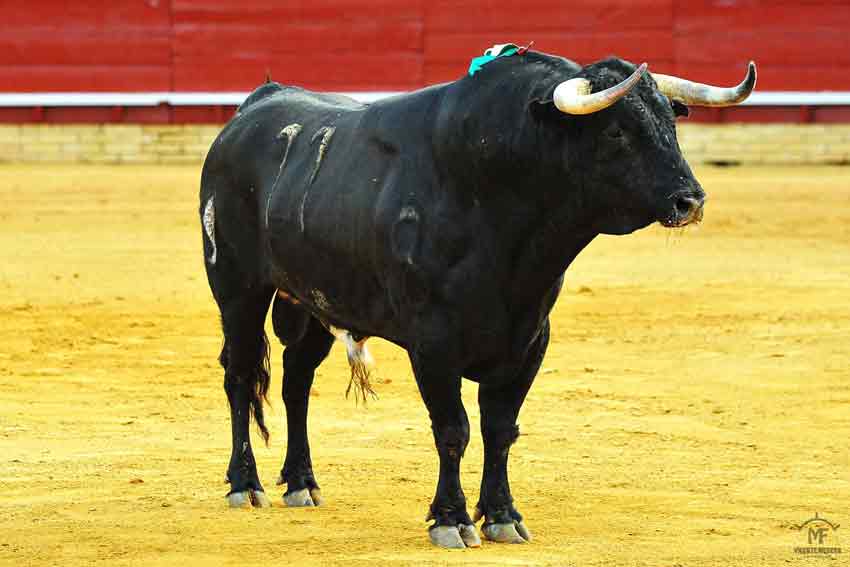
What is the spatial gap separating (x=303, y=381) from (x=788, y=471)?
179 cm

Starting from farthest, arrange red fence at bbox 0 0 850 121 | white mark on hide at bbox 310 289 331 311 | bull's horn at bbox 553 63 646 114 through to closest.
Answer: red fence at bbox 0 0 850 121, white mark on hide at bbox 310 289 331 311, bull's horn at bbox 553 63 646 114

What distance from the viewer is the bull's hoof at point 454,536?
17.2 ft

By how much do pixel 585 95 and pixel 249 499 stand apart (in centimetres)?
198

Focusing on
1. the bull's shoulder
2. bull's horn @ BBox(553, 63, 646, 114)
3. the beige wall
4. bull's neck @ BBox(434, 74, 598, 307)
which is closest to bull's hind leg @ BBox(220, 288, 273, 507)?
the bull's shoulder

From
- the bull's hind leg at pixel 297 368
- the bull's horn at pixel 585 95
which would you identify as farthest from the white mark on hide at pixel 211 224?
the bull's horn at pixel 585 95

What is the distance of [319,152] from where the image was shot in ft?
19.2

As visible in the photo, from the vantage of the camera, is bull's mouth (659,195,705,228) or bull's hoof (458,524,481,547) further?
bull's hoof (458,524,481,547)

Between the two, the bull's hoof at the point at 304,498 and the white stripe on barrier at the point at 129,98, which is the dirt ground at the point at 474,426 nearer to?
the bull's hoof at the point at 304,498

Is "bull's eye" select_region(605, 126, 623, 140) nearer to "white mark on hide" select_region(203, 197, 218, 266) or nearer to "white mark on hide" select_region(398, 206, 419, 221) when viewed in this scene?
"white mark on hide" select_region(398, 206, 419, 221)

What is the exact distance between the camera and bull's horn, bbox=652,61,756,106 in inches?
201

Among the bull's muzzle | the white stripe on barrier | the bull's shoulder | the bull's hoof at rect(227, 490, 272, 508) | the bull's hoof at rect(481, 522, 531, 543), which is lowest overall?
the bull's hoof at rect(227, 490, 272, 508)

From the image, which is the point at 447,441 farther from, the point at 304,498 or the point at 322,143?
the point at 322,143

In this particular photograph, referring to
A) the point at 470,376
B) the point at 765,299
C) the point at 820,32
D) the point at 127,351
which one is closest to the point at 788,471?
the point at 470,376

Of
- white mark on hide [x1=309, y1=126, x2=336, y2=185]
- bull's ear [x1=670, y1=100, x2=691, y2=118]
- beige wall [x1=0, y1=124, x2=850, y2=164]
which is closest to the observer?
bull's ear [x1=670, y1=100, x2=691, y2=118]
